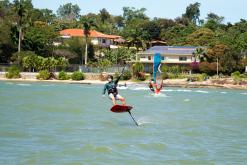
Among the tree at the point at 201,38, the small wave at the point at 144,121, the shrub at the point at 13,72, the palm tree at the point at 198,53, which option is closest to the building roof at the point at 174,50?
the palm tree at the point at 198,53

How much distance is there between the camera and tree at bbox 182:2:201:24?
16712cm

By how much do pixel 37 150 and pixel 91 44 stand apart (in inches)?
3574

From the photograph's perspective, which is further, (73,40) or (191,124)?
(73,40)

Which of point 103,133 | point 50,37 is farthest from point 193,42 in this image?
point 103,133

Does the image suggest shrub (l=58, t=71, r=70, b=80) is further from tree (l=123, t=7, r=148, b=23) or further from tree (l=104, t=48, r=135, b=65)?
tree (l=123, t=7, r=148, b=23)

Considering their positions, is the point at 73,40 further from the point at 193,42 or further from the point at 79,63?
the point at 193,42

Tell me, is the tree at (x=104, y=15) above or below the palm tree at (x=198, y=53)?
above

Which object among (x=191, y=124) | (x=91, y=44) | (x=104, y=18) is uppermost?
(x=104, y=18)

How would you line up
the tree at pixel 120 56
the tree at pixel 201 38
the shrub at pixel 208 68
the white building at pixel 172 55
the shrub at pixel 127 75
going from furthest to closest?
the tree at pixel 201 38 → the tree at pixel 120 56 → the white building at pixel 172 55 → the shrub at pixel 208 68 → the shrub at pixel 127 75

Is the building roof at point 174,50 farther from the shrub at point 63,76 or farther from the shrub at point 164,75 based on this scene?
the shrub at point 63,76

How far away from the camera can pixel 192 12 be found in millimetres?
167125

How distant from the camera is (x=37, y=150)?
63.4 ft

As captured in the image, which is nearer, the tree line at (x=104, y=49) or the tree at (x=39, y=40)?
the tree line at (x=104, y=49)

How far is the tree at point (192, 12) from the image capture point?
548 ft
